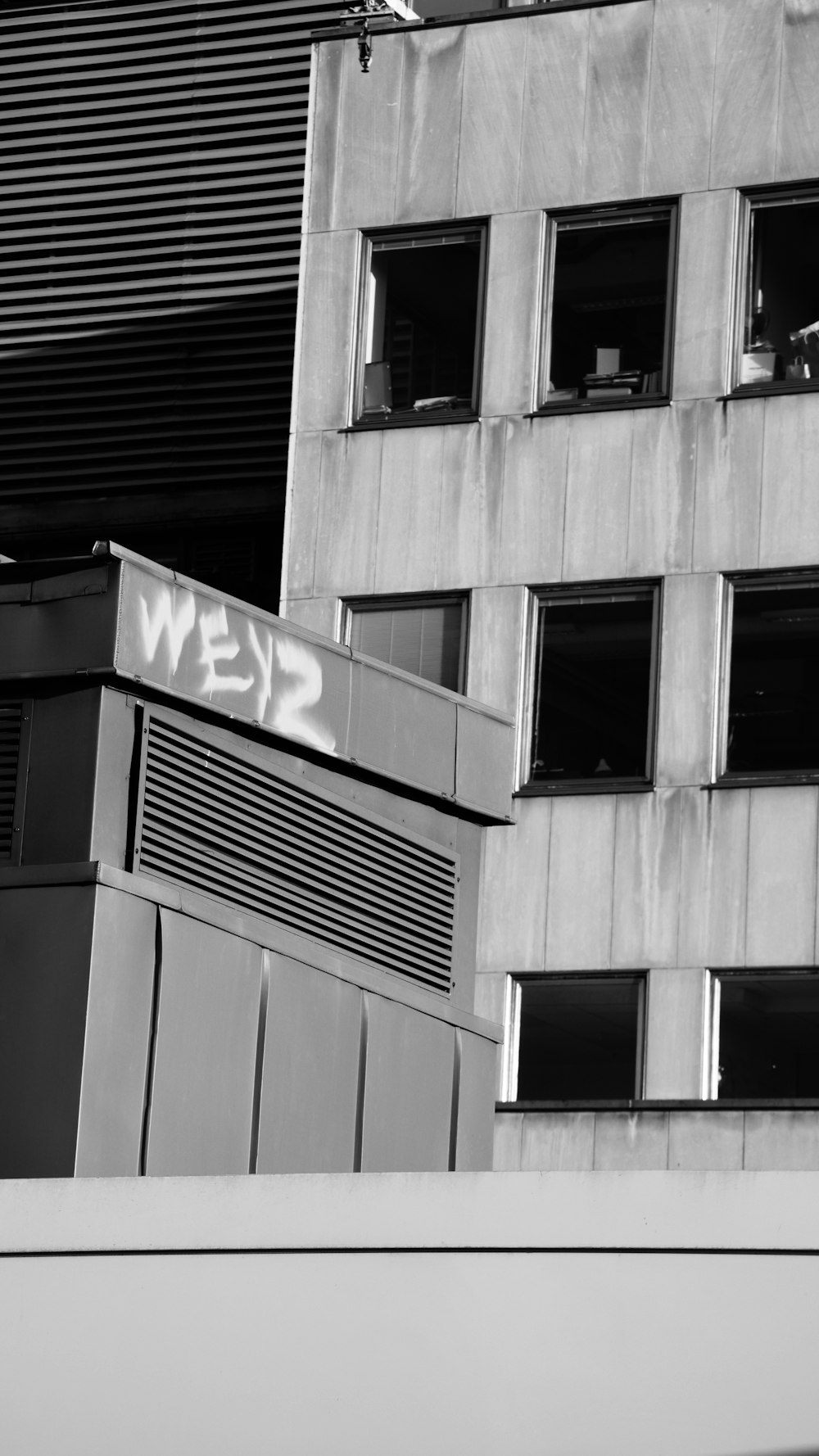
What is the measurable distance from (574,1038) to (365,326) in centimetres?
737

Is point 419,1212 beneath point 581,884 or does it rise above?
beneath

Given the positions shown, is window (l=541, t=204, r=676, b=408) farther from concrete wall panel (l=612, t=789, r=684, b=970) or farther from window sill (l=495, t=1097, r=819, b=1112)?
window sill (l=495, t=1097, r=819, b=1112)

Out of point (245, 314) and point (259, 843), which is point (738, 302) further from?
point (259, 843)

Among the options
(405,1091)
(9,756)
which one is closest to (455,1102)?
(405,1091)

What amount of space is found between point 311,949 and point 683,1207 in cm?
709

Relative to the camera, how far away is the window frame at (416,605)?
23.1m

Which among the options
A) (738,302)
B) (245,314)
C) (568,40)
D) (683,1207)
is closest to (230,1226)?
(683,1207)

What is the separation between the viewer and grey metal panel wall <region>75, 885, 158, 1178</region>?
12.4 meters

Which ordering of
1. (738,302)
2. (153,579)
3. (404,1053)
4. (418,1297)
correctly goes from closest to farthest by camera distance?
(418,1297) → (153,579) → (404,1053) → (738,302)

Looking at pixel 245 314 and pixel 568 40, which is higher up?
pixel 568 40

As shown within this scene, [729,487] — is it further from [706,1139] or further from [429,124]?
[706,1139]

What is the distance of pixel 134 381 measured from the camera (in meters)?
26.6

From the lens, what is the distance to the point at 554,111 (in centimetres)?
2341

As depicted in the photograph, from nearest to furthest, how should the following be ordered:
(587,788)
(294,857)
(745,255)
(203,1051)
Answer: (203,1051) < (294,857) < (587,788) < (745,255)
